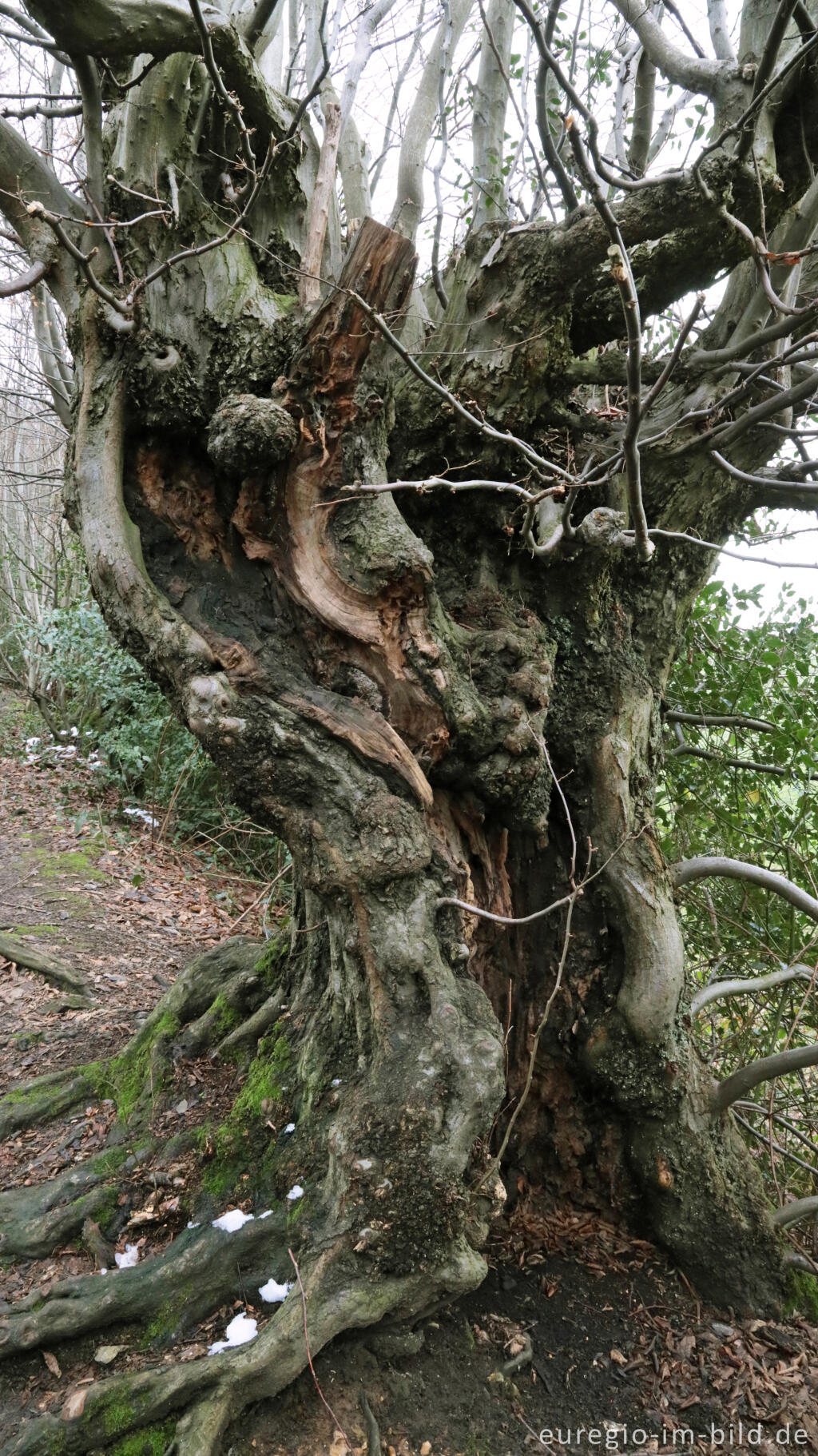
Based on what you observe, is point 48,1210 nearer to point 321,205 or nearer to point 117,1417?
point 117,1417

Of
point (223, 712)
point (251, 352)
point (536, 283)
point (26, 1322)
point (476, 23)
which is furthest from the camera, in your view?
point (476, 23)

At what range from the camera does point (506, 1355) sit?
248 cm

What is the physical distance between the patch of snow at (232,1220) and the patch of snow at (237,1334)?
0.23 meters

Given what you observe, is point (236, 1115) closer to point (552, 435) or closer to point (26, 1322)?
point (26, 1322)

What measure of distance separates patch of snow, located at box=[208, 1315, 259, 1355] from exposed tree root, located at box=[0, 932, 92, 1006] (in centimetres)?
247

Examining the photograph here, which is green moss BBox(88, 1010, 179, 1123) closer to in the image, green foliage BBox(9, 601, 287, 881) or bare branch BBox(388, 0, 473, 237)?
green foliage BBox(9, 601, 287, 881)

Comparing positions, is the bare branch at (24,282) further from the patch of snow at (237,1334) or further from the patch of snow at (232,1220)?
the patch of snow at (237,1334)

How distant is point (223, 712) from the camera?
248cm

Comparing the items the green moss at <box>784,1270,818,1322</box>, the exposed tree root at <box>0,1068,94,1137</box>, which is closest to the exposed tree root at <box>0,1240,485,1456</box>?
the exposed tree root at <box>0,1068,94,1137</box>

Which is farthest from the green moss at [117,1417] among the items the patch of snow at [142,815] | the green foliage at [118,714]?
the green foliage at [118,714]

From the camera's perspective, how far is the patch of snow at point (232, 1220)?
2414 millimetres

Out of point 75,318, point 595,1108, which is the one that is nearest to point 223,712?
point 75,318

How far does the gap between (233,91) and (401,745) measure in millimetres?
2694

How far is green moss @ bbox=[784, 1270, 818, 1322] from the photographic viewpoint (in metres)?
2.91
